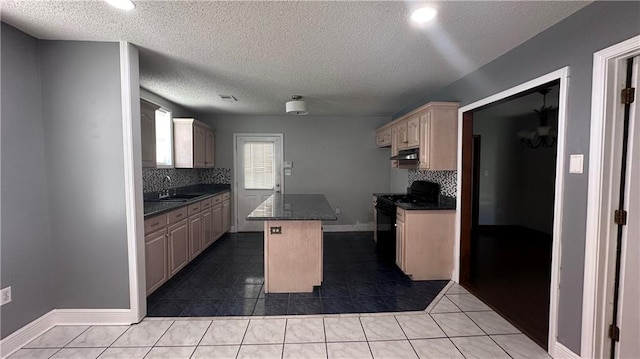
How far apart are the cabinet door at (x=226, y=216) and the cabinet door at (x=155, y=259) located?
1.95 meters

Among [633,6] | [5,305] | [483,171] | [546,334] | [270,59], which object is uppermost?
[270,59]

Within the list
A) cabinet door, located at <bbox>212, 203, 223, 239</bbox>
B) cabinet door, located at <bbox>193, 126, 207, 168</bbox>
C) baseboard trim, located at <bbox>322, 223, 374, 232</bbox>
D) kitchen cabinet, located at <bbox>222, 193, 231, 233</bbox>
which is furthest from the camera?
baseboard trim, located at <bbox>322, 223, 374, 232</bbox>

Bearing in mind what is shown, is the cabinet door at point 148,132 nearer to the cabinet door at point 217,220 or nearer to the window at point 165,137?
the window at point 165,137

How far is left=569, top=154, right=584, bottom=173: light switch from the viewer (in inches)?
64.3

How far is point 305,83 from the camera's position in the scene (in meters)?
3.10

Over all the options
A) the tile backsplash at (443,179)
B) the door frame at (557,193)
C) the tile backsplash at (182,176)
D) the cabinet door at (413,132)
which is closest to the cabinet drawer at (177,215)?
the tile backsplash at (182,176)

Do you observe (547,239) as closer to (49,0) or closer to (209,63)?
(209,63)

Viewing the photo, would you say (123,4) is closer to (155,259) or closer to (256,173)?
(155,259)

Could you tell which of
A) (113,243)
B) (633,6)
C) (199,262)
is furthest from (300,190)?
(633,6)

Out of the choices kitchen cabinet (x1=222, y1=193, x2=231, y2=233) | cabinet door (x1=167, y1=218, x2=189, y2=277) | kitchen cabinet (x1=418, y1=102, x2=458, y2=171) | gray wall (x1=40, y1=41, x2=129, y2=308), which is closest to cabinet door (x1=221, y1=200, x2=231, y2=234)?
kitchen cabinet (x1=222, y1=193, x2=231, y2=233)

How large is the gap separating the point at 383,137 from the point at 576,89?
122 inches

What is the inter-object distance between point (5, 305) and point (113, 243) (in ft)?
2.31

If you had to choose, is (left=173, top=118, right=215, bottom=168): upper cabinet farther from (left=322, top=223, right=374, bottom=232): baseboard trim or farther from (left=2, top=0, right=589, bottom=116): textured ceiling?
(left=322, top=223, right=374, bottom=232): baseboard trim

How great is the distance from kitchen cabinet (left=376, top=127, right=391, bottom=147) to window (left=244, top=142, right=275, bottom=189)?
2.17m
